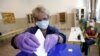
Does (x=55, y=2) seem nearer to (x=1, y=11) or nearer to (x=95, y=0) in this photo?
(x=95, y=0)

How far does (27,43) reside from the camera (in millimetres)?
654

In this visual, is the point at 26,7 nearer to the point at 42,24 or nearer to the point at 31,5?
the point at 31,5

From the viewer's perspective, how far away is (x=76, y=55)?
697 millimetres

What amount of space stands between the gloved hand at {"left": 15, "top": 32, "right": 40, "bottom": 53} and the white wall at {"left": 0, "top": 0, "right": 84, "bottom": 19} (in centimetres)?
308

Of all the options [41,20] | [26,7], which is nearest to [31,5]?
[26,7]

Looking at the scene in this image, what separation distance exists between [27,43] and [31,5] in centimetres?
336

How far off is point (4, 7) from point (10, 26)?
1.82 ft

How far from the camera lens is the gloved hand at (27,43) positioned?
0.65 m

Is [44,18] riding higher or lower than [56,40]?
higher

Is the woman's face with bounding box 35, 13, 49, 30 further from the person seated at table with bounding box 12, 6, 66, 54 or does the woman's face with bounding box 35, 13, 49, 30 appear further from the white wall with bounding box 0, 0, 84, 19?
the white wall with bounding box 0, 0, 84, 19

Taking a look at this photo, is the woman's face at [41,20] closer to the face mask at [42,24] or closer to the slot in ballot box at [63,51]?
the face mask at [42,24]

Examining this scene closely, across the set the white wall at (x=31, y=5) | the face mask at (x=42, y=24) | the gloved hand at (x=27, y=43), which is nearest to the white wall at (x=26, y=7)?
the white wall at (x=31, y=5)

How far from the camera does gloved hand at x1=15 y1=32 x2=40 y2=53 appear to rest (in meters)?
0.65

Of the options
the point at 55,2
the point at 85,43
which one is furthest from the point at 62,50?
the point at 55,2
